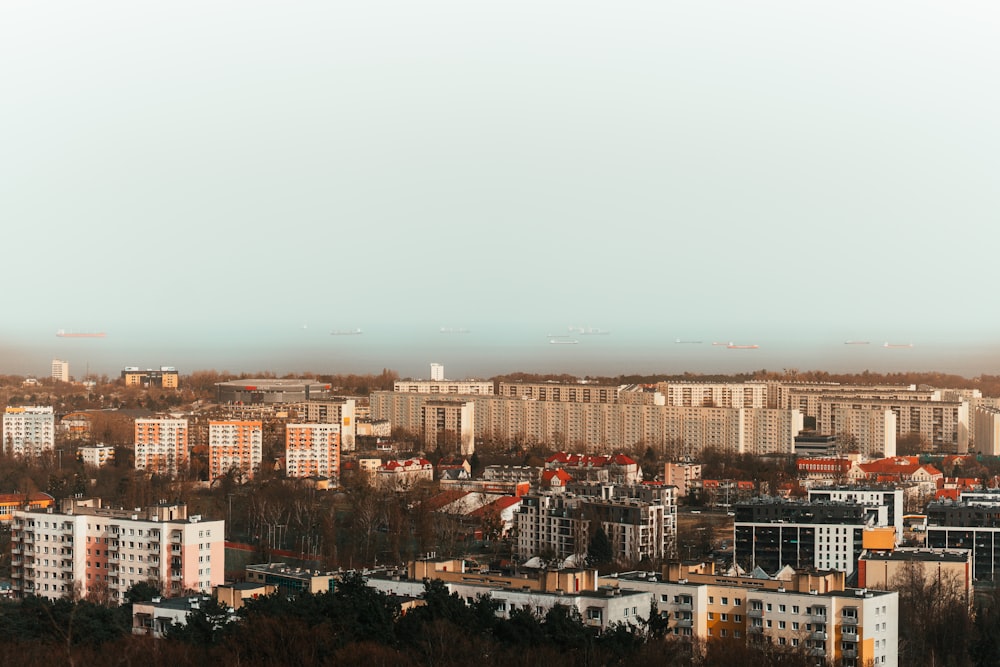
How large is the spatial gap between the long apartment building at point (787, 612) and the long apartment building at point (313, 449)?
42.4 ft

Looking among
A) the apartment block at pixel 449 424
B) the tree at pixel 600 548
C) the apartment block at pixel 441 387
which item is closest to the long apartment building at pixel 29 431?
the apartment block at pixel 449 424

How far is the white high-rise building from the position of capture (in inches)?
1498

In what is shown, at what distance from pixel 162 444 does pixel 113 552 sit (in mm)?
11863

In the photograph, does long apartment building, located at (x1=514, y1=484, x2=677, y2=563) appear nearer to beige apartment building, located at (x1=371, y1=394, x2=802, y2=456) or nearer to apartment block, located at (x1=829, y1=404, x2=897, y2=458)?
beige apartment building, located at (x1=371, y1=394, x2=802, y2=456)

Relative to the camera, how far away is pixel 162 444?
75.4 feet

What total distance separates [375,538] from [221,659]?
6781 millimetres

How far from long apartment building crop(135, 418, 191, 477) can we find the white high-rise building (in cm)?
1504

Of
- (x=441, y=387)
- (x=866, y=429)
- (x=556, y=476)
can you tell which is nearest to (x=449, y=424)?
(x=441, y=387)

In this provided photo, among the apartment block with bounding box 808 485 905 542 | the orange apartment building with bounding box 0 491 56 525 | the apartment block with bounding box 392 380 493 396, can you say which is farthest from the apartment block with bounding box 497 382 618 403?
the orange apartment building with bounding box 0 491 56 525

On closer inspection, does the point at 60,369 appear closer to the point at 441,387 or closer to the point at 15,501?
the point at 441,387

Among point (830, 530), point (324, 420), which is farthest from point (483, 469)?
point (830, 530)

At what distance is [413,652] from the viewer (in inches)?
314

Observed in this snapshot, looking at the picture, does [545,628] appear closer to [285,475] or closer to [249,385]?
[285,475]

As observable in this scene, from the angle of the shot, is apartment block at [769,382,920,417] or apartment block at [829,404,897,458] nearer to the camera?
apartment block at [829,404,897,458]
